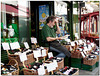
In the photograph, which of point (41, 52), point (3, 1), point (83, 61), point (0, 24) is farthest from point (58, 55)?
point (3, 1)

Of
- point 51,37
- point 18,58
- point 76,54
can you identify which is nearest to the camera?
point 18,58

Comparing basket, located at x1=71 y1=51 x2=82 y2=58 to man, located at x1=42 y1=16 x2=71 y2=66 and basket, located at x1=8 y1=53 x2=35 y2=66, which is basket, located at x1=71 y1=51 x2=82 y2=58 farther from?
basket, located at x1=8 y1=53 x2=35 y2=66

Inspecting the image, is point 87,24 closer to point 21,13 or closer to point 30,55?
point 21,13

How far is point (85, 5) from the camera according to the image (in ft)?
18.9

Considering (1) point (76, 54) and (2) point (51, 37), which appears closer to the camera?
(2) point (51, 37)

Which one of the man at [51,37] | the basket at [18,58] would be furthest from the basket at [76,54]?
the basket at [18,58]

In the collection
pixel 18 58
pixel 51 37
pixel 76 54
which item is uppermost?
pixel 51 37

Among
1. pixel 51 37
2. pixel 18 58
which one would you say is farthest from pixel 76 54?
pixel 18 58

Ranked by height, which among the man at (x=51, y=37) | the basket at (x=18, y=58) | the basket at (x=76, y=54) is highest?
the man at (x=51, y=37)

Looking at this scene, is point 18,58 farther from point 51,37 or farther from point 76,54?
point 76,54

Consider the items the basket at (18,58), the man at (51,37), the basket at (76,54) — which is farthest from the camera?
the basket at (76,54)

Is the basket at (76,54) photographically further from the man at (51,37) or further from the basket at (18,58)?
the basket at (18,58)

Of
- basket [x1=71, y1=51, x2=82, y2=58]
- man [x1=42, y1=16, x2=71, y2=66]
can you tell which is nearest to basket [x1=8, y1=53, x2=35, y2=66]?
man [x1=42, y1=16, x2=71, y2=66]

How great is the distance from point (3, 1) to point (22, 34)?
3.25 ft
